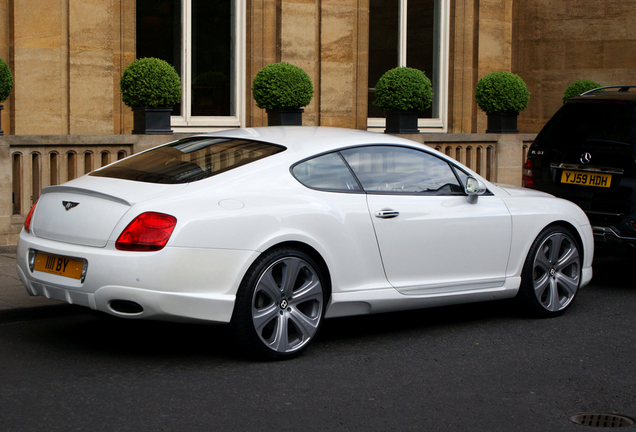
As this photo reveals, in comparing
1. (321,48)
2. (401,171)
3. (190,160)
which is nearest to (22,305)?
(190,160)

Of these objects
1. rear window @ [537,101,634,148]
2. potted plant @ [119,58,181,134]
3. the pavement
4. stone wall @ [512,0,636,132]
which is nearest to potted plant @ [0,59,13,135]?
potted plant @ [119,58,181,134]

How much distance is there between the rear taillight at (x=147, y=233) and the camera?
17.3 ft

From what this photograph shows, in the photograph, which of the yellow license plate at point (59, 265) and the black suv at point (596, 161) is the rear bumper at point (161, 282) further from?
the black suv at point (596, 161)

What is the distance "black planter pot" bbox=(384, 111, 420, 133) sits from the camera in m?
13.4

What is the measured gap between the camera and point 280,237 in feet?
18.4

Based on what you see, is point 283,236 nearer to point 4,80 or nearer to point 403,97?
point 4,80

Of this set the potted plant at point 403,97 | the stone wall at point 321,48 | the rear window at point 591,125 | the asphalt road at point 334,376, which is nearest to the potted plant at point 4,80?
the asphalt road at point 334,376

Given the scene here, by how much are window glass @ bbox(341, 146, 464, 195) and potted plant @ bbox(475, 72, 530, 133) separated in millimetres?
8028

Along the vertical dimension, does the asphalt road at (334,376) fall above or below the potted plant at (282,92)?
below

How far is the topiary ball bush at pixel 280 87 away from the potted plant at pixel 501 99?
383 cm

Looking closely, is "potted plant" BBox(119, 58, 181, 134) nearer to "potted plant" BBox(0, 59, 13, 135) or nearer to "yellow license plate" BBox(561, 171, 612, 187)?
"potted plant" BBox(0, 59, 13, 135)

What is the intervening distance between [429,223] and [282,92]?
19.7 feet

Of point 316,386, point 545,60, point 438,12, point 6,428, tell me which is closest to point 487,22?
point 438,12

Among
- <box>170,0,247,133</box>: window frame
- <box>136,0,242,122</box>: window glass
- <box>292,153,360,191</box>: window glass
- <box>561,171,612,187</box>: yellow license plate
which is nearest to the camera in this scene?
<box>292,153,360,191</box>: window glass
